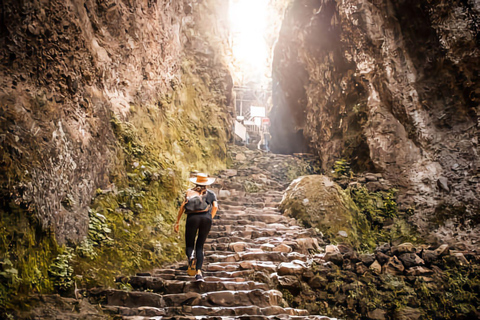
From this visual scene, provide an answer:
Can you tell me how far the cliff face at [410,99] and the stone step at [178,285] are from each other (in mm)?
6199

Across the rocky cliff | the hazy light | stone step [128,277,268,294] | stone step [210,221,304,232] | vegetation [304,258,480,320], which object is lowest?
vegetation [304,258,480,320]

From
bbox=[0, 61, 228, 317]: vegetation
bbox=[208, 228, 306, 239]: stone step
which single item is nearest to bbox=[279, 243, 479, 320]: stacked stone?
bbox=[208, 228, 306, 239]: stone step

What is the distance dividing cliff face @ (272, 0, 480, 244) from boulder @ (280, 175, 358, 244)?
1873 mm

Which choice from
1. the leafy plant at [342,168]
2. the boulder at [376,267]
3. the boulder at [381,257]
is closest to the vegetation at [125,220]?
the boulder at [376,267]

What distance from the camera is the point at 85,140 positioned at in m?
5.83

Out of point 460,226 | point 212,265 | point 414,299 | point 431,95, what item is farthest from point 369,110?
point 212,265

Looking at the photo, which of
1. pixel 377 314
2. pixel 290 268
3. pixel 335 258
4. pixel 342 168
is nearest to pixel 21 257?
pixel 290 268

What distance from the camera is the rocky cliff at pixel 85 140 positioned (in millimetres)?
4070

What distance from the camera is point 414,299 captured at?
571cm

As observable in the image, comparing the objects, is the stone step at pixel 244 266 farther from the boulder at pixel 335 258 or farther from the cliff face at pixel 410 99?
the cliff face at pixel 410 99

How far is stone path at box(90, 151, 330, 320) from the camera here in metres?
4.51

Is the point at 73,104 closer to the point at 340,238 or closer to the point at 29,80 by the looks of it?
the point at 29,80

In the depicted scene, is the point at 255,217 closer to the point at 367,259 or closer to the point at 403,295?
the point at 367,259

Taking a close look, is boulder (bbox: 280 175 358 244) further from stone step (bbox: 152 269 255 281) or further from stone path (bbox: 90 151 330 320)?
stone step (bbox: 152 269 255 281)
